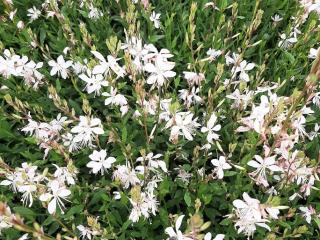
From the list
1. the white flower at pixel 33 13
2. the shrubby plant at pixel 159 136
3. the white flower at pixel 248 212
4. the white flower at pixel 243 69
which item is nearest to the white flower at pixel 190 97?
the shrubby plant at pixel 159 136

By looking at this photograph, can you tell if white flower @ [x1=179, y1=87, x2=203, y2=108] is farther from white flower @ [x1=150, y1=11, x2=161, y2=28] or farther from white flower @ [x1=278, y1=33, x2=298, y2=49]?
white flower @ [x1=278, y1=33, x2=298, y2=49]

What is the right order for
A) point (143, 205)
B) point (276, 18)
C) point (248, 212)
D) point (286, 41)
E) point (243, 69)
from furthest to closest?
point (276, 18) → point (286, 41) → point (243, 69) → point (143, 205) → point (248, 212)

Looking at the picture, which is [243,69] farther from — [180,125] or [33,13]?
[33,13]

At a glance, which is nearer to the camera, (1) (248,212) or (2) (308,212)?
(1) (248,212)

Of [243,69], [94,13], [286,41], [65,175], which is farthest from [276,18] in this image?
[65,175]

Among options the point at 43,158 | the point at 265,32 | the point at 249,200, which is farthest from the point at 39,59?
the point at 249,200

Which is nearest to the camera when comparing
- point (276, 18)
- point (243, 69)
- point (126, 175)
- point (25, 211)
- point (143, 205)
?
point (143, 205)

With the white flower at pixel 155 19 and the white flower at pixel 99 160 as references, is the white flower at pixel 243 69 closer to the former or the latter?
the white flower at pixel 155 19

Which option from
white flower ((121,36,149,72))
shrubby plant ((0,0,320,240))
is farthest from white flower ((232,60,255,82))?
white flower ((121,36,149,72))
